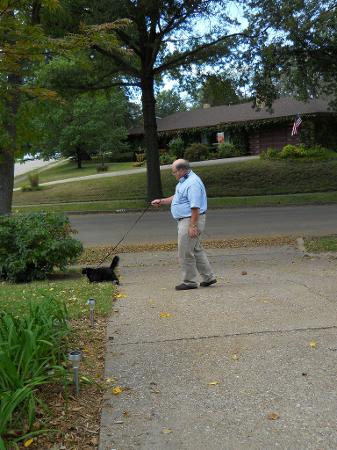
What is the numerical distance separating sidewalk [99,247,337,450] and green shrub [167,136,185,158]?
1469 inches

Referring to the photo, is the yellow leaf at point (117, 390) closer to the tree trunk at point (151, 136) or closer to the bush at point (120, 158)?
the tree trunk at point (151, 136)

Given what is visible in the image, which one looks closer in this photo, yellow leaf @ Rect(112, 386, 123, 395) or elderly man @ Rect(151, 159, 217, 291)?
yellow leaf @ Rect(112, 386, 123, 395)

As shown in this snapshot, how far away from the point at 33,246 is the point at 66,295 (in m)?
2.22

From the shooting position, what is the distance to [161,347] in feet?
15.8

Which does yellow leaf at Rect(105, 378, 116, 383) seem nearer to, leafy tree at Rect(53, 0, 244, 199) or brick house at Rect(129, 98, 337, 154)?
leafy tree at Rect(53, 0, 244, 199)

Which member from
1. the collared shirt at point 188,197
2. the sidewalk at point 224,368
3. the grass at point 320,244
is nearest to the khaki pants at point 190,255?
the collared shirt at point 188,197

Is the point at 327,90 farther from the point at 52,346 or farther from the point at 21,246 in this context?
the point at 52,346

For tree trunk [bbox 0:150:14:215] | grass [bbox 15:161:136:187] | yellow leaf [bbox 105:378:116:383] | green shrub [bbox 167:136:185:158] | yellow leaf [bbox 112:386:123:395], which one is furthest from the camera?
green shrub [bbox 167:136:185:158]

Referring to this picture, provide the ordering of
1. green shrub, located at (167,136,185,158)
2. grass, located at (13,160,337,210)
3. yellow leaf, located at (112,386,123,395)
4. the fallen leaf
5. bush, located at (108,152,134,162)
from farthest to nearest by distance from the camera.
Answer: bush, located at (108,152,134,162), green shrub, located at (167,136,185,158), grass, located at (13,160,337,210), yellow leaf, located at (112,386,123,395), the fallen leaf

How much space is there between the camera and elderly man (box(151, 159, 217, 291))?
23.1 ft

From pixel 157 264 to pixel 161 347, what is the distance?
5927mm

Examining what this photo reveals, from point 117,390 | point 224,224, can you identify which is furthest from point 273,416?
point 224,224

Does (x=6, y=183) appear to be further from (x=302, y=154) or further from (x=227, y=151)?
(x=227, y=151)

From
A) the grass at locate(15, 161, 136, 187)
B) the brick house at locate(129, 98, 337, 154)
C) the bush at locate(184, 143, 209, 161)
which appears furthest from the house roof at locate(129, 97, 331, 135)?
the grass at locate(15, 161, 136, 187)
